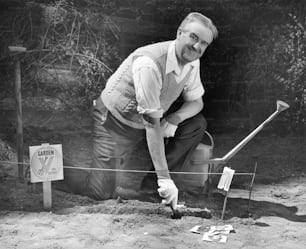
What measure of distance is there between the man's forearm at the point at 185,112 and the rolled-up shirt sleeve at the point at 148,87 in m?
0.31

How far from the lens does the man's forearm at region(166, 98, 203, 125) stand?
10.4ft

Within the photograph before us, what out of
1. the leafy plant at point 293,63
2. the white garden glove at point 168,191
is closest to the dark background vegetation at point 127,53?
the leafy plant at point 293,63

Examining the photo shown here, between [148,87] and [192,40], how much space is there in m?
0.37

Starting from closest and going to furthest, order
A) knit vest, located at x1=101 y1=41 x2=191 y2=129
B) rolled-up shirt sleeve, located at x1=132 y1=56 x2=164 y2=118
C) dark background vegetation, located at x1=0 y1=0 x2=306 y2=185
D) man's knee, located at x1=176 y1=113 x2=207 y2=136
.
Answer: rolled-up shirt sleeve, located at x1=132 y1=56 x2=164 y2=118
knit vest, located at x1=101 y1=41 x2=191 y2=129
man's knee, located at x1=176 y1=113 x2=207 y2=136
dark background vegetation, located at x1=0 y1=0 x2=306 y2=185

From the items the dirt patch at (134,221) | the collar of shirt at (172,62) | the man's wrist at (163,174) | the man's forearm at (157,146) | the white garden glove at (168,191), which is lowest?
the dirt patch at (134,221)

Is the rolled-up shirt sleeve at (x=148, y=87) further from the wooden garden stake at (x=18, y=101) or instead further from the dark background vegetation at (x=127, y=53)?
the wooden garden stake at (x=18, y=101)

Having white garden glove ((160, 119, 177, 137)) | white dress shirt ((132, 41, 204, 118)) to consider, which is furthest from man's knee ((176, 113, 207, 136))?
white dress shirt ((132, 41, 204, 118))

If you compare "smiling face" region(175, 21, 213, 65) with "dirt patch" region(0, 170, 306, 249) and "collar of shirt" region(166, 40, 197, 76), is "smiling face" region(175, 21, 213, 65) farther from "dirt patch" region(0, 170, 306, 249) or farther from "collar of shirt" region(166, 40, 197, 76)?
"dirt patch" region(0, 170, 306, 249)

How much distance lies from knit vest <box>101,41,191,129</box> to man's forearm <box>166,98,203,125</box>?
9 centimetres

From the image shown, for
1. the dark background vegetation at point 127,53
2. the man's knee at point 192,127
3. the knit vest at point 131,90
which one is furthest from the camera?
the dark background vegetation at point 127,53

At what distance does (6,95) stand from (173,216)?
145 cm

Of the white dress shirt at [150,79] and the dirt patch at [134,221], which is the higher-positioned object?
the white dress shirt at [150,79]

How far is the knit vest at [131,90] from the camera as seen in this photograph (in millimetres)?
2938

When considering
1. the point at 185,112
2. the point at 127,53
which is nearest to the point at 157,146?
the point at 185,112
